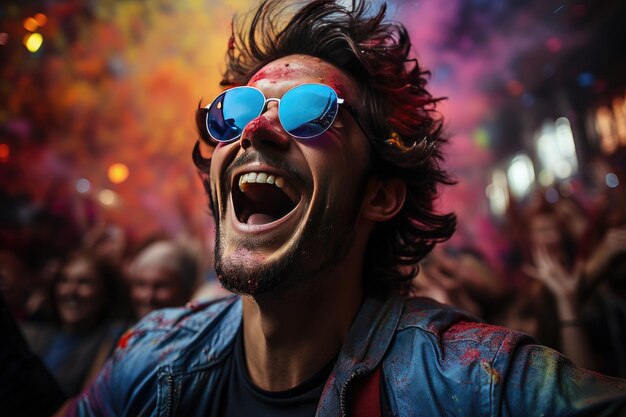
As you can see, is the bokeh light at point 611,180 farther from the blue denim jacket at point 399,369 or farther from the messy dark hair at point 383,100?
the blue denim jacket at point 399,369

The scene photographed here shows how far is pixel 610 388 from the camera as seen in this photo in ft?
3.73

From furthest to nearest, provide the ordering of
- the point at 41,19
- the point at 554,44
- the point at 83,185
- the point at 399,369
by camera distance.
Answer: the point at 83,185, the point at 41,19, the point at 554,44, the point at 399,369

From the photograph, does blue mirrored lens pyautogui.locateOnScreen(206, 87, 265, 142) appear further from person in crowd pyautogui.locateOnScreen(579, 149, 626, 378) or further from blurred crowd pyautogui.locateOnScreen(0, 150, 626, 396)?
person in crowd pyautogui.locateOnScreen(579, 149, 626, 378)

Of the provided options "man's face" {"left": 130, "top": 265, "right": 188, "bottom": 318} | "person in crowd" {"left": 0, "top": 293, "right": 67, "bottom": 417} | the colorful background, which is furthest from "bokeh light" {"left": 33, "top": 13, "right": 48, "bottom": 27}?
"person in crowd" {"left": 0, "top": 293, "right": 67, "bottom": 417}

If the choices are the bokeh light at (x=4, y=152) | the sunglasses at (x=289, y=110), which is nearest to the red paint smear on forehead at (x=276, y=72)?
the sunglasses at (x=289, y=110)

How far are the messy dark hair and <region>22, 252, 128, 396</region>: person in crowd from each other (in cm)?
270

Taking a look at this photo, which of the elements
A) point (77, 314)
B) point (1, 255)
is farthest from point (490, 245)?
point (1, 255)

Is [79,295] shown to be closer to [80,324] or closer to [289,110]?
[80,324]

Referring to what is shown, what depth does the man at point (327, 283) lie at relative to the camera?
51.3 inches

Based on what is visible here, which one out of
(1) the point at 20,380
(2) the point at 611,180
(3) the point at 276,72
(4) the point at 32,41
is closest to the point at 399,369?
(3) the point at 276,72

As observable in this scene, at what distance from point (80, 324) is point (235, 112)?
3.37 meters

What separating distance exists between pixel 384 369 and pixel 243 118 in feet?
3.47

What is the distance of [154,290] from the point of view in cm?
400

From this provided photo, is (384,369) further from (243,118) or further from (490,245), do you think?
(490,245)
